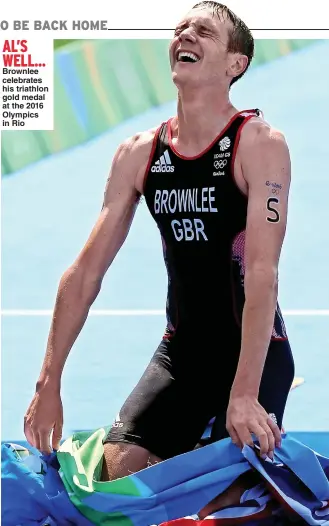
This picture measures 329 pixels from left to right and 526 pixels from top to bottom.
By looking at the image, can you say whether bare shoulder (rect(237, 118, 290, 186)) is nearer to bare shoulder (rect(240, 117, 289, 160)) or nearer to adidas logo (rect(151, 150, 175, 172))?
bare shoulder (rect(240, 117, 289, 160))

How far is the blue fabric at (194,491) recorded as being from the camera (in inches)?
140

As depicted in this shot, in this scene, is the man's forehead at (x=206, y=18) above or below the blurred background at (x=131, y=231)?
above

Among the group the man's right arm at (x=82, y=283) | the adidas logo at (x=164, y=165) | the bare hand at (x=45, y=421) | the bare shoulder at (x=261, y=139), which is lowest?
the bare hand at (x=45, y=421)

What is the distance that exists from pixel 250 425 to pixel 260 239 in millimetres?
561

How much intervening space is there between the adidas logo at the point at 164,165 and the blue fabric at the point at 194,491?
935mm

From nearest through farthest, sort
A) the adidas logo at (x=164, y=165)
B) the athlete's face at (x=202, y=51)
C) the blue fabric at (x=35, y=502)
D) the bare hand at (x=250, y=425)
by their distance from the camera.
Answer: the bare hand at (x=250, y=425) → the blue fabric at (x=35, y=502) → the athlete's face at (x=202, y=51) → the adidas logo at (x=164, y=165)

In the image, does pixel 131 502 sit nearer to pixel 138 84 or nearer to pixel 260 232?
pixel 260 232

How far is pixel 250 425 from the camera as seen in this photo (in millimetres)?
3523

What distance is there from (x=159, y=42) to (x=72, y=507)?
748 cm

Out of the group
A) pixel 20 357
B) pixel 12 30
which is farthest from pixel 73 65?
pixel 20 357

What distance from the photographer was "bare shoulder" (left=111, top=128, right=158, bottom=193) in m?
4.04

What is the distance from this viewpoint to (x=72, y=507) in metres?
3.60

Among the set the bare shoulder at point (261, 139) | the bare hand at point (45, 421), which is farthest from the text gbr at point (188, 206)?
the bare hand at point (45, 421)

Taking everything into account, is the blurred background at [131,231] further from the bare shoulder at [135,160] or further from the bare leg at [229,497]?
the bare shoulder at [135,160]
